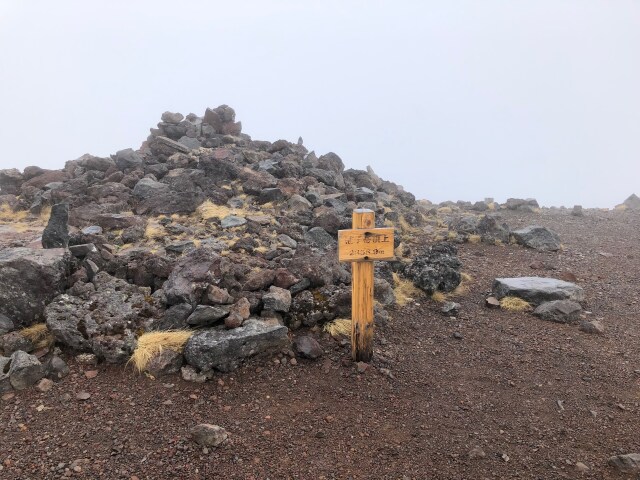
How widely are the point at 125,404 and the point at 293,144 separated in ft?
64.1

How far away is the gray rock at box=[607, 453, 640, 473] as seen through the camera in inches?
171

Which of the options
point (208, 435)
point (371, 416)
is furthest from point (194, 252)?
point (371, 416)

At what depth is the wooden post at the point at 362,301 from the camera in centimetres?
591

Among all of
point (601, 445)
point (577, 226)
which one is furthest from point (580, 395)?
point (577, 226)

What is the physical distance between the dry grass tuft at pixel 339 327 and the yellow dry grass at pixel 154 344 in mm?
2233

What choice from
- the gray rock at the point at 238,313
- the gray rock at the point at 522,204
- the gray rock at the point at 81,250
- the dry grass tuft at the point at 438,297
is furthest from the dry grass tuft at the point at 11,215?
the gray rock at the point at 522,204

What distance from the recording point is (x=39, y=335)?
5.99m

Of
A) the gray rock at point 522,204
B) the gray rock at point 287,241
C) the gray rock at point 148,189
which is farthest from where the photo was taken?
the gray rock at point 522,204

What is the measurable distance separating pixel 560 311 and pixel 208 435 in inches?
275

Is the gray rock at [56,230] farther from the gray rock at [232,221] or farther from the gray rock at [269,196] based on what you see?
the gray rock at [269,196]

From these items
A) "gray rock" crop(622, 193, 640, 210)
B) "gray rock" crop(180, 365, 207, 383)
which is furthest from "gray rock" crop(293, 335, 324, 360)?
"gray rock" crop(622, 193, 640, 210)

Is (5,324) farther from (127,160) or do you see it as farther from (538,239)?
(538,239)

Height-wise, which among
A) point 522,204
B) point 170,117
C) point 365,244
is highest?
point 170,117

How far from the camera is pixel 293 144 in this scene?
23.2 metres
